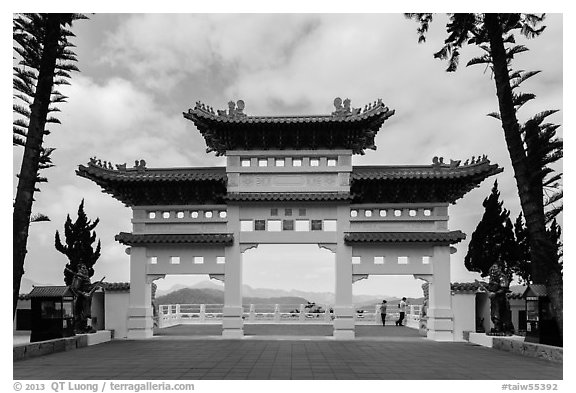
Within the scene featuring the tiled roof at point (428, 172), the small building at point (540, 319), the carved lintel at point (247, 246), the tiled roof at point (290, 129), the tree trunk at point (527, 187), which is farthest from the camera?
the carved lintel at point (247, 246)

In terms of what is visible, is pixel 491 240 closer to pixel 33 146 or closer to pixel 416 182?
pixel 416 182

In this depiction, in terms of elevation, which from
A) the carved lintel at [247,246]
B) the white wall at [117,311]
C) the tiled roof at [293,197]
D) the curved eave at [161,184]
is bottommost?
the white wall at [117,311]

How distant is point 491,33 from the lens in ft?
53.1

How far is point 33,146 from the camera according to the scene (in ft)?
53.1

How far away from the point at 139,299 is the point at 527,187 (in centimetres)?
1327

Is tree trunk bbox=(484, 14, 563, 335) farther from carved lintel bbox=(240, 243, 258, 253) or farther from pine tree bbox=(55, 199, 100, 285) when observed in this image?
pine tree bbox=(55, 199, 100, 285)

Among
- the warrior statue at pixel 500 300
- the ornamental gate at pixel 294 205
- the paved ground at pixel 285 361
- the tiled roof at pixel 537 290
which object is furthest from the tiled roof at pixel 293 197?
the tiled roof at pixel 537 290

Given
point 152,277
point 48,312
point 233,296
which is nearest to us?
point 48,312

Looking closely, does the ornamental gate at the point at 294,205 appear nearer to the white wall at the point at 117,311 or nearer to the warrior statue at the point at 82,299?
the white wall at the point at 117,311

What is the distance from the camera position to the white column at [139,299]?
2003 cm

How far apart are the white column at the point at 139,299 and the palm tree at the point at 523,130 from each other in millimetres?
12127

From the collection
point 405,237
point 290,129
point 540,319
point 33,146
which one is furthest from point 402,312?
point 33,146
